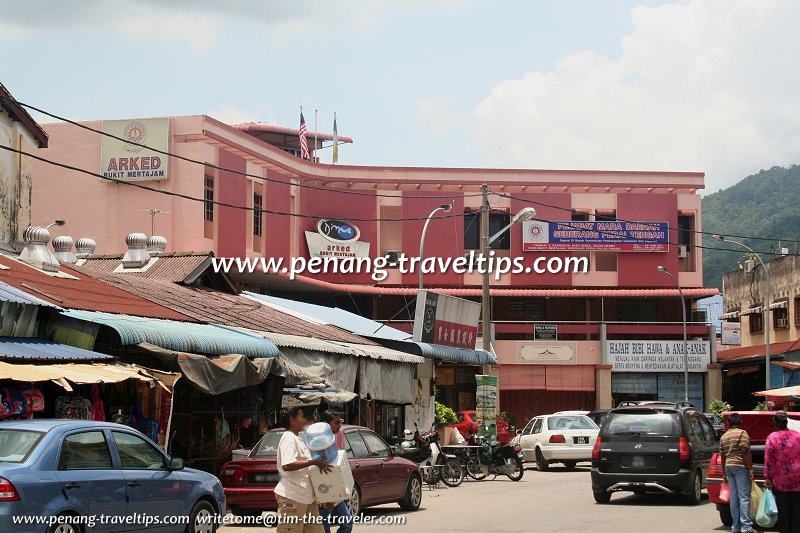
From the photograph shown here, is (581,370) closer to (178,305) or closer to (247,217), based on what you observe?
(247,217)

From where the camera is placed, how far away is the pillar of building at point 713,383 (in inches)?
2249

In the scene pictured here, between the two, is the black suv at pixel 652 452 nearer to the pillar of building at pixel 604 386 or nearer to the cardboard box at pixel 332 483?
the cardboard box at pixel 332 483

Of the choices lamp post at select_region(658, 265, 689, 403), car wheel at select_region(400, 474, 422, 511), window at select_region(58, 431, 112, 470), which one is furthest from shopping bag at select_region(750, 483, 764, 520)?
lamp post at select_region(658, 265, 689, 403)

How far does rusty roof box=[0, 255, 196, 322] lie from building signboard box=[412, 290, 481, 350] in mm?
10300

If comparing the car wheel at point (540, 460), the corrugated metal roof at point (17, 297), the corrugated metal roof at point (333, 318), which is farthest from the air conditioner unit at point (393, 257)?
the corrugated metal roof at point (17, 297)

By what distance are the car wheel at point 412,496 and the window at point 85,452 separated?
306 inches

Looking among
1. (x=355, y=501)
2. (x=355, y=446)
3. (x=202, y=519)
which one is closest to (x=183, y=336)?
(x=355, y=446)

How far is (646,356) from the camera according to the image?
5719 cm

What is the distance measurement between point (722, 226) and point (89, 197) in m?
103

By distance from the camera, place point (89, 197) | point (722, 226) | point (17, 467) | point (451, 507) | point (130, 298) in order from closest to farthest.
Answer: point (17, 467) → point (451, 507) → point (130, 298) → point (89, 197) → point (722, 226)

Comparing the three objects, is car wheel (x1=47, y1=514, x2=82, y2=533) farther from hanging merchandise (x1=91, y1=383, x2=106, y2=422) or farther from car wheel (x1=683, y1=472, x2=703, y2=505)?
car wheel (x1=683, y1=472, x2=703, y2=505)

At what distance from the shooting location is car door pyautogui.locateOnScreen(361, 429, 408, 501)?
17922 mm

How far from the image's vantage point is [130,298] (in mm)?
22484

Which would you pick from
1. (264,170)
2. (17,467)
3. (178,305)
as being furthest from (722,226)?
(17,467)
